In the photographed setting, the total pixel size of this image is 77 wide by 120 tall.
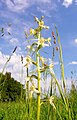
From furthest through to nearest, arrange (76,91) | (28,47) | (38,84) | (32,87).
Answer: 1. (76,91)
2. (28,47)
3. (32,87)
4. (38,84)

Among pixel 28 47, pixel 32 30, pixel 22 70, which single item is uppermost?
pixel 22 70

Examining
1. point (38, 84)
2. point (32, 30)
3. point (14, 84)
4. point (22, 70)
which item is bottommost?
point (38, 84)

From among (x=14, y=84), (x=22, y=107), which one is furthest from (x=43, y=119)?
(x=14, y=84)

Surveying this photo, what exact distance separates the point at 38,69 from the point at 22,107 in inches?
153

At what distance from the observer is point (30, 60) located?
2.10 meters

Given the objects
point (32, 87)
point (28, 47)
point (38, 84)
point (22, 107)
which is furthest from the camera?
point (22, 107)

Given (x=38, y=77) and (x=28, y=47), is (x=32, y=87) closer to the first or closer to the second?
(x=38, y=77)

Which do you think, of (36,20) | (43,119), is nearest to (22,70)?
(43,119)

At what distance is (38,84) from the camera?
1871mm

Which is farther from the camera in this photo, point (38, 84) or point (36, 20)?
point (36, 20)

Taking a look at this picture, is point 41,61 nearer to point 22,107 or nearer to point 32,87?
point 32,87

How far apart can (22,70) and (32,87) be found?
231 centimetres

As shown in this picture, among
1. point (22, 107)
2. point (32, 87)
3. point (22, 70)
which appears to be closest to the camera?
point (32, 87)

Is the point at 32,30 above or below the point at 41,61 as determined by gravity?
above
